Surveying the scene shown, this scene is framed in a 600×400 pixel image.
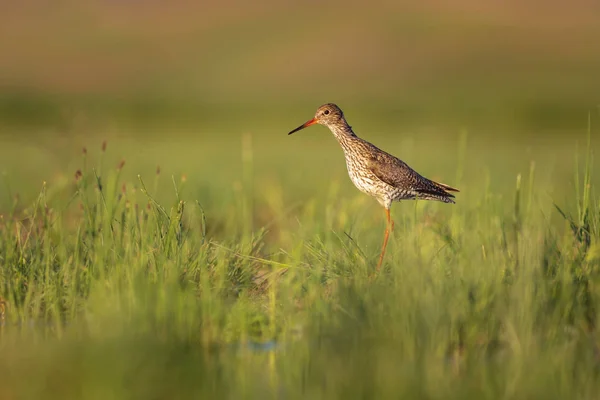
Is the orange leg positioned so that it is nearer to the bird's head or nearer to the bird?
the bird

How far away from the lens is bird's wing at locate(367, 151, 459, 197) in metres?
7.75

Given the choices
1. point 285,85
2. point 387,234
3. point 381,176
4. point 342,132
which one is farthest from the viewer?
point 285,85

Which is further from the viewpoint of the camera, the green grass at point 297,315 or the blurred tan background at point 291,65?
the blurred tan background at point 291,65

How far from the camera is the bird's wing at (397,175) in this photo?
25.4 feet

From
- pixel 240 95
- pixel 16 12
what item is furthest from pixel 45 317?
pixel 16 12

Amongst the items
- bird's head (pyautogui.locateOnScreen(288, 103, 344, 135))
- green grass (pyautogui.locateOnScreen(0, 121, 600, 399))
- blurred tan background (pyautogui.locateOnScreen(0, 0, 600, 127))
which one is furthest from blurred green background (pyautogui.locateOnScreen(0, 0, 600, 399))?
blurred tan background (pyautogui.locateOnScreen(0, 0, 600, 127))

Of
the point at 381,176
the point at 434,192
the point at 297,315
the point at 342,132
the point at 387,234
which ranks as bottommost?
the point at 297,315

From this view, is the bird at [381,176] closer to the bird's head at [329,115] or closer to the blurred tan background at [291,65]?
the bird's head at [329,115]

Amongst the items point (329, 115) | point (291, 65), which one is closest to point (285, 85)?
point (291, 65)

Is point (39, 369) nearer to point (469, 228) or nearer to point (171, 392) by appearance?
point (171, 392)

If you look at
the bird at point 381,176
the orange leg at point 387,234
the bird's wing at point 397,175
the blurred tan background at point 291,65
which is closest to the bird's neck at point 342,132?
the bird at point 381,176

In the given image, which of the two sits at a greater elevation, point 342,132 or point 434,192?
point 342,132

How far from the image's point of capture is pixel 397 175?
307 inches

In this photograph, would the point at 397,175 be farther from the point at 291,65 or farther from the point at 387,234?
the point at 291,65
